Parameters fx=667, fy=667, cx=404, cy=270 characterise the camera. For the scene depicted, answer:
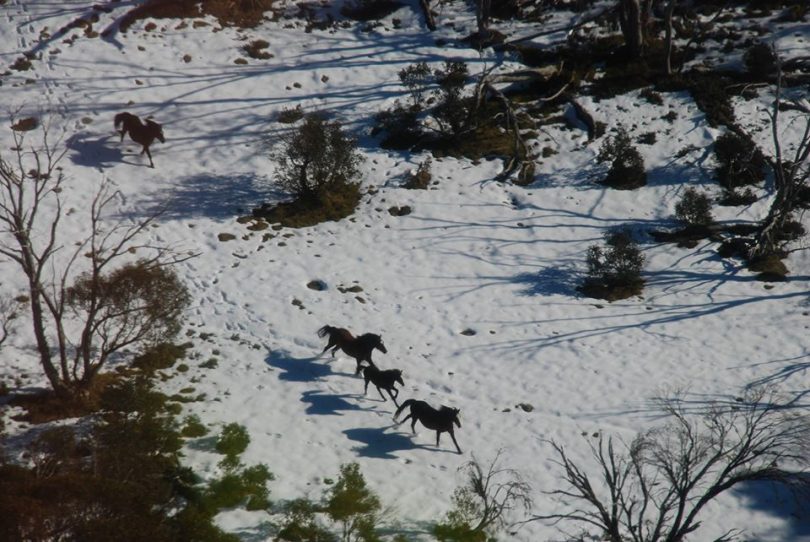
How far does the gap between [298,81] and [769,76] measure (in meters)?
21.6

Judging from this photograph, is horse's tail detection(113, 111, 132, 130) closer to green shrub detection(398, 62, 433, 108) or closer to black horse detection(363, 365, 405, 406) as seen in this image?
green shrub detection(398, 62, 433, 108)

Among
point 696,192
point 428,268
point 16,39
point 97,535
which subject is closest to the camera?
point 97,535

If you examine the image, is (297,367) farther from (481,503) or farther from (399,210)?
(399,210)

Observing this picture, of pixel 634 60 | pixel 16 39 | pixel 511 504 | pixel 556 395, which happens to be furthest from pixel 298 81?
pixel 511 504

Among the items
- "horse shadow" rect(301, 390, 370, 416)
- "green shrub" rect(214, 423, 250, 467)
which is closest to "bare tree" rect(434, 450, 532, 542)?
"horse shadow" rect(301, 390, 370, 416)

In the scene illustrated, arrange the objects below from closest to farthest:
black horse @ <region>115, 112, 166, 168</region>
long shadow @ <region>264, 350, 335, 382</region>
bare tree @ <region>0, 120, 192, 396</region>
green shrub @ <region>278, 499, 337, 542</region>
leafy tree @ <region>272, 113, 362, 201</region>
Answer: green shrub @ <region>278, 499, 337, 542</region> < bare tree @ <region>0, 120, 192, 396</region> < long shadow @ <region>264, 350, 335, 382</region> < leafy tree @ <region>272, 113, 362, 201</region> < black horse @ <region>115, 112, 166, 168</region>

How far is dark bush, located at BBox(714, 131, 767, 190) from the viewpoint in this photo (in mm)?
26125

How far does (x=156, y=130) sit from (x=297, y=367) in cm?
1299

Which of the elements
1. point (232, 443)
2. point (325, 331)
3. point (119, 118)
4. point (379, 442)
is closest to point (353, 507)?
point (379, 442)

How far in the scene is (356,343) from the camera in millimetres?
17609

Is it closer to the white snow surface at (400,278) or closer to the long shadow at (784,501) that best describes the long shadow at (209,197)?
the white snow surface at (400,278)

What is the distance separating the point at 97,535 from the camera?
10484 mm

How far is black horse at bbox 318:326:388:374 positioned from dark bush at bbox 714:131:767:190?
54.3 feet

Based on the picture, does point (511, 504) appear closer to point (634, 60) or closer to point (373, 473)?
point (373, 473)
